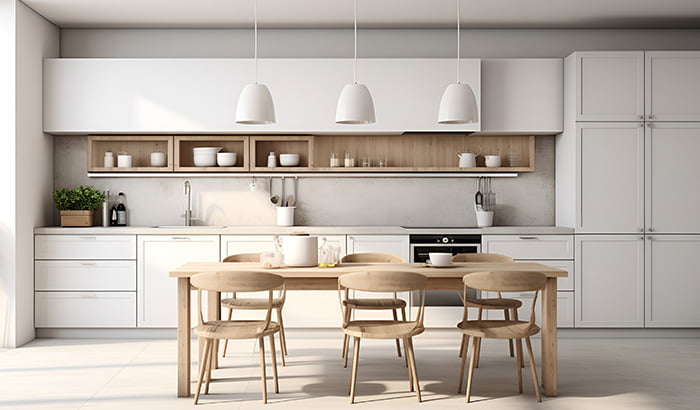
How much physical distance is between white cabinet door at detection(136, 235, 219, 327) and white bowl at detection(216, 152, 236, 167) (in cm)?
73

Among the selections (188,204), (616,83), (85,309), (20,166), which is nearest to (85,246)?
(85,309)

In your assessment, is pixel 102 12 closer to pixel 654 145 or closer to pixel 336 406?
pixel 336 406

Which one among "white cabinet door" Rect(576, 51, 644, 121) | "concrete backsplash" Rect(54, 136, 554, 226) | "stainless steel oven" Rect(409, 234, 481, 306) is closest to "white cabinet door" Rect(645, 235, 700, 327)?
"concrete backsplash" Rect(54, 136, 554, 226)

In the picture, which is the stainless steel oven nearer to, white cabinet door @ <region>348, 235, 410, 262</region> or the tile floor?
white cabinet door @ <region>348, 235, 410, 262</region>

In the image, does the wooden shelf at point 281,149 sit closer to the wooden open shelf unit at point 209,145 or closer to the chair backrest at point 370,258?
the wooden open shelf unit at point 209,145

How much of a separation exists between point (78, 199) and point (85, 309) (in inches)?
38.9

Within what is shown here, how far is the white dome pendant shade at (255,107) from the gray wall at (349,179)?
7.99 feet

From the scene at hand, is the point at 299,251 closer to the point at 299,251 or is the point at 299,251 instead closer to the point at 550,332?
the point at 299,251

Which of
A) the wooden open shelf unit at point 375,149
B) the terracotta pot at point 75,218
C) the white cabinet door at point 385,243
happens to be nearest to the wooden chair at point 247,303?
the white cabinet door at point 385,243

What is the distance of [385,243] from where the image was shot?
5559 millimetres

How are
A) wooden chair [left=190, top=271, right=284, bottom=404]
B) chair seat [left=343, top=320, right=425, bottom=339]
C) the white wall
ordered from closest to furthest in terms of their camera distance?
wooden chair [left=190, top=271, right=284, bottom=404] → chair seat [left=343, top=320, right=425, bottom=339] → the white wall

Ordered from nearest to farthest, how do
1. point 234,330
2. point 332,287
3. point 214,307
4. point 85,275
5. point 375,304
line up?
point 234,330
point 332,287
point 214,307
point 375,304
point 85,275

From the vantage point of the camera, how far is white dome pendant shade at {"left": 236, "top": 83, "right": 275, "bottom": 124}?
368 centimetres

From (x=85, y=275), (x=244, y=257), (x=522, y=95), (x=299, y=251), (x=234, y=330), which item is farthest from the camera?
(x=522, y=95)
